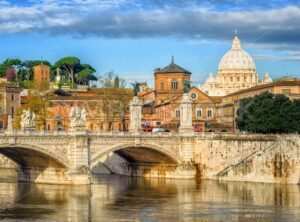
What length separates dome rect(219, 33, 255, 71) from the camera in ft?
506

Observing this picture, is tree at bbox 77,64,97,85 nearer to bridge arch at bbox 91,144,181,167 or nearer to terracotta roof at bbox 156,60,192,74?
terracotta roof at bbox 156,60,192,74

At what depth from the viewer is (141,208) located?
52.9 meters

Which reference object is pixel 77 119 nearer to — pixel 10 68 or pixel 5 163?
pixel 5 163

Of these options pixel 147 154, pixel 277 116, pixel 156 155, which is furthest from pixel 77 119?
pixel 277 116

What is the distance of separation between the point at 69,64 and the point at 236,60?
3140 cm

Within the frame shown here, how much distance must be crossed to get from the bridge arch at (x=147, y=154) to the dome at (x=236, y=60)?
8152cm

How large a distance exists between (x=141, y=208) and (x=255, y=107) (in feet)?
106

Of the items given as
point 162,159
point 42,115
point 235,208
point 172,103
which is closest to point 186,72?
point 172,103

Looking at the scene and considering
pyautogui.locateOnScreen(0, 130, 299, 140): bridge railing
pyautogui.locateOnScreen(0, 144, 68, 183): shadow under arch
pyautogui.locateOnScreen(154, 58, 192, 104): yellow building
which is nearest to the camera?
pyautogui.locateOnScreen(0, 130, 299, 140): bridge railing

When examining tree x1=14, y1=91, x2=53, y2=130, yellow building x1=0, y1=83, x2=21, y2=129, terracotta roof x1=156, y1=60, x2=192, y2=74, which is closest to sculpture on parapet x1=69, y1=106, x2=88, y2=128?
tree x1=14, y1=91, x2=53, y2=130

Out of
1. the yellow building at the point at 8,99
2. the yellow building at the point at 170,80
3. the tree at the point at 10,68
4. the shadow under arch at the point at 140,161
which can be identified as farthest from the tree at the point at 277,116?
the tree at the point at 10,68

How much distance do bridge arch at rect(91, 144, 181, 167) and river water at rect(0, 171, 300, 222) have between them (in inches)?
104

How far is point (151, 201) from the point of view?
185 ft

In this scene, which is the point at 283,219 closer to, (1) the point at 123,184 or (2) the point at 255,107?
(1) the point at 123,184
